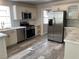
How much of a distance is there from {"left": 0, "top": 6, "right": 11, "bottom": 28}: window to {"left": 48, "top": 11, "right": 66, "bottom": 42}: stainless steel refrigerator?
8.18 feet

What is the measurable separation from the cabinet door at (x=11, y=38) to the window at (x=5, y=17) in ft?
2.48

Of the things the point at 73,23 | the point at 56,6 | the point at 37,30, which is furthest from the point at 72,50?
the point at 37,30

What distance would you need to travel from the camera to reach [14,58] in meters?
3.16

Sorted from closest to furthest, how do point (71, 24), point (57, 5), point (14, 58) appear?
1. point (14, 58)
2. point (71, 24)
3. point (57, 5)

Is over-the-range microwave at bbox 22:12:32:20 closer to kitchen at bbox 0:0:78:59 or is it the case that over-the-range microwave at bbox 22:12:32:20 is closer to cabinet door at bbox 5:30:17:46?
kitchen at bbox 0:0:78:59

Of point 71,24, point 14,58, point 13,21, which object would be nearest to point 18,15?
point 13,21

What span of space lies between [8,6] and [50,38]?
3139 millimetres

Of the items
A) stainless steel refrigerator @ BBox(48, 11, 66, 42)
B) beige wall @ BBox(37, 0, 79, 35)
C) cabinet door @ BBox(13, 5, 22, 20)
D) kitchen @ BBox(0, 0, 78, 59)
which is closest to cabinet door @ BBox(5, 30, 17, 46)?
kitchen @ BBox(0, 0, 78, 59)

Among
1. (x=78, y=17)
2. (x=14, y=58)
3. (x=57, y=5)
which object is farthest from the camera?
(x=57, y=5)

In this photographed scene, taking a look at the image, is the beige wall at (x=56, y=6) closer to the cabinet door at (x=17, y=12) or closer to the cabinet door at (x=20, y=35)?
the cabinet door at (x=17, y=12)

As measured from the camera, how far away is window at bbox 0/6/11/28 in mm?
4897

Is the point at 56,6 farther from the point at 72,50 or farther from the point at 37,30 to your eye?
the point at 72,50

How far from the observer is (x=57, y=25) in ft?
16.8

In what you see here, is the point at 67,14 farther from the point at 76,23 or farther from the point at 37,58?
the point at 37,58
